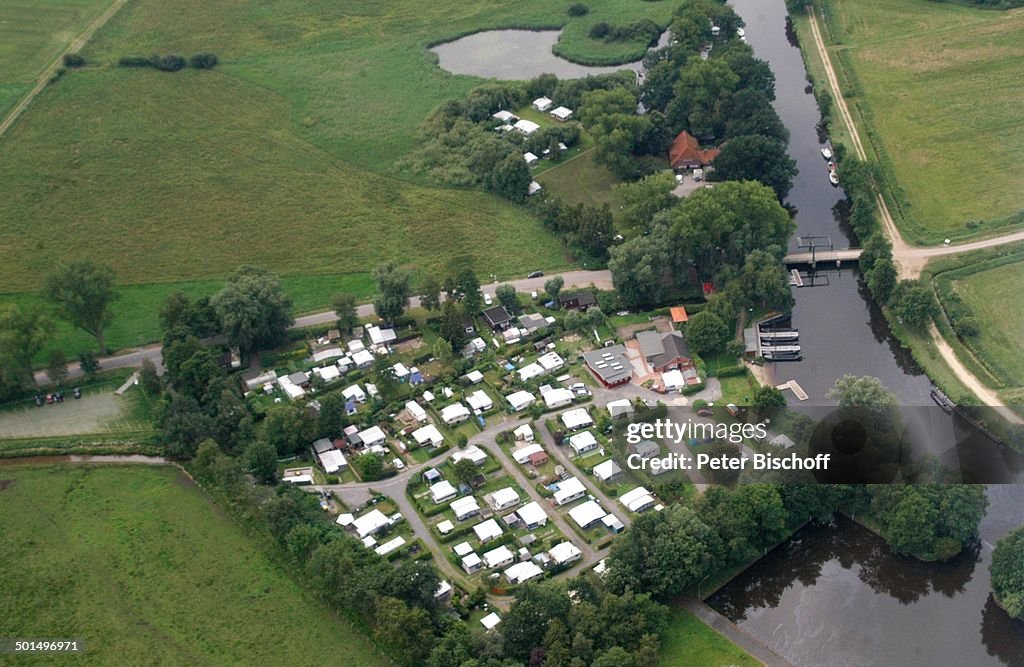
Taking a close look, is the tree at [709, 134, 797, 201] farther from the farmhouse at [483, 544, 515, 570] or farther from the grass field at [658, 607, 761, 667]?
the grass field at [658, 607, 761, 667]

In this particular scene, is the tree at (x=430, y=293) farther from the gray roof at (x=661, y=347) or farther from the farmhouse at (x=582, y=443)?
the farmhouse at (x=582, y=443)

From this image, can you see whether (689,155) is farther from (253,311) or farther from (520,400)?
(253,311)

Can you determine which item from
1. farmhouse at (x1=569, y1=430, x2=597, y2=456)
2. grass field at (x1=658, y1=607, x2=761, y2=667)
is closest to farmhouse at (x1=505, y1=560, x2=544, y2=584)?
grass field at (x1=658, y1=607, x2=761, y2=667)

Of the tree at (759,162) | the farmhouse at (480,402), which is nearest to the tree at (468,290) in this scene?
the farmhouse at (480,402)

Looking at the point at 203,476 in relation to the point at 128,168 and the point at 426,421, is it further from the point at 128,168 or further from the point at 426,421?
the point at 128,168

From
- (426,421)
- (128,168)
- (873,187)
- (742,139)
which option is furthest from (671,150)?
(128,168)

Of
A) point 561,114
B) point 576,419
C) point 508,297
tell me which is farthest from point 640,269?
point 561,114
